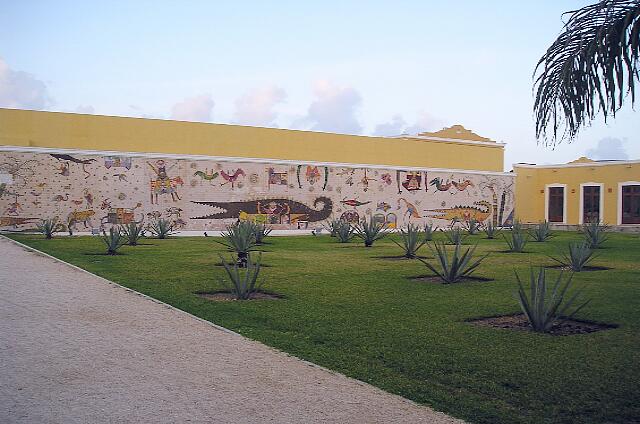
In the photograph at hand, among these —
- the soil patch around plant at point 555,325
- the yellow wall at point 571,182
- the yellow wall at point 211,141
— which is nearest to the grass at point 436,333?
the soil patch around plant at point 555,325

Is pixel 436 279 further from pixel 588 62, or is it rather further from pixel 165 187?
pixel 165 187

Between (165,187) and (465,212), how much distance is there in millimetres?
15086

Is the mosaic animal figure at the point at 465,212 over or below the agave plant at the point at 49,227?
over

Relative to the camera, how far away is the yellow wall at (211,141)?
24297mm

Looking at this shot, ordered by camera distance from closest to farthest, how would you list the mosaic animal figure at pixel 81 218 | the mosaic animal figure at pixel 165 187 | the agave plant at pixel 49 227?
the agave plant at pixel 49 227 < the mosaic animal figure at pixel 81 218 < the mosaic animal figure at pixel 165 187

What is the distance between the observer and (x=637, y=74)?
4.49 meters

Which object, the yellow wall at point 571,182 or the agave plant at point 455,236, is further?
the yellow wall at point 571,182

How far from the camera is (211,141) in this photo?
1070 inches

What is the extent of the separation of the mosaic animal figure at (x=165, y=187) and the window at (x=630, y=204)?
2099 centimetres

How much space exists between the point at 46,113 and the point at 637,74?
23805 millimetres

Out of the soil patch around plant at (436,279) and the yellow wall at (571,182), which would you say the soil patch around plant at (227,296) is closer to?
the soil patch around plant at (436,279)

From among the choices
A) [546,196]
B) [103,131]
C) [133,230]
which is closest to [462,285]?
[133,230]

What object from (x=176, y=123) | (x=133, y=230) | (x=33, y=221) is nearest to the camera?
(x=133, y=230)

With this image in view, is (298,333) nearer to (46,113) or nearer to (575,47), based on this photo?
(575,47)
